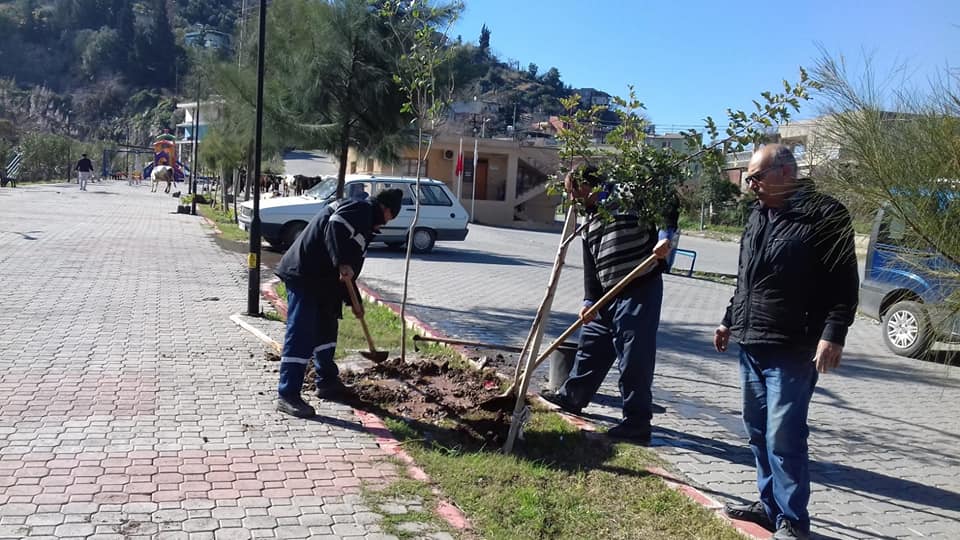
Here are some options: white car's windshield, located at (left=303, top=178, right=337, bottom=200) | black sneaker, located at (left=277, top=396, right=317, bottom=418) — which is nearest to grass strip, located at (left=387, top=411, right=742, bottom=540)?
black sneaker, located at (left=277, top=396, right=317, bottom=418)

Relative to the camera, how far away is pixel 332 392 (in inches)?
237

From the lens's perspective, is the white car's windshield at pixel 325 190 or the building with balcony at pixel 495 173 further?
the building with balcony at pixel 495 173

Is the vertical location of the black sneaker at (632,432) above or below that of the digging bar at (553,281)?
below

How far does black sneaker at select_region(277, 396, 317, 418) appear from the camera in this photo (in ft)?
18.2

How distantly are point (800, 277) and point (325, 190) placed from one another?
50.7ft

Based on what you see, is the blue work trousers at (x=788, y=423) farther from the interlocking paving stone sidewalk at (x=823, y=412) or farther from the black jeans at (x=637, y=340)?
the black jeans at (x=637, y=340)

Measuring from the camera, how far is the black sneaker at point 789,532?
3793mm

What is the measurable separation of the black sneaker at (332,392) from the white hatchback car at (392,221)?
11.0m

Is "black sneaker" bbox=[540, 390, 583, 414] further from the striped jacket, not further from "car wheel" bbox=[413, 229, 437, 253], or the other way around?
"car wheel" bbox=[413, 229, 437, 253]

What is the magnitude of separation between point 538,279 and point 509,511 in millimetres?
11575

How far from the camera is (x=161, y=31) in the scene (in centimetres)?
14100

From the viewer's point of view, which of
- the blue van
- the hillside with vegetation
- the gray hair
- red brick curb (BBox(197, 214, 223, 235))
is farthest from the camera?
the hillside with vegetation

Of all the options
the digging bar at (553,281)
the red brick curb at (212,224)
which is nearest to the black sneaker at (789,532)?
the digging bar at (553,281)

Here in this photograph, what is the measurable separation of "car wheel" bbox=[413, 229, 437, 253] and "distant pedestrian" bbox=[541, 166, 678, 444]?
13314 millimetres
